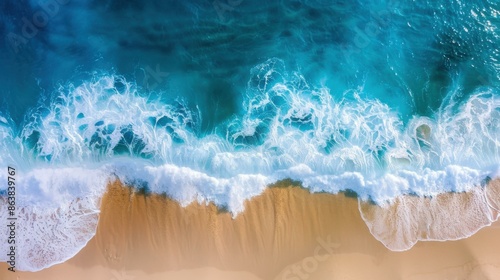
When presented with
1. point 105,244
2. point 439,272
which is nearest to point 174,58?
point 105,244

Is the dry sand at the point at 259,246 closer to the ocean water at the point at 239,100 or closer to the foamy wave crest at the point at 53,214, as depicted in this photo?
the foamy wave crest at the point at 53,214

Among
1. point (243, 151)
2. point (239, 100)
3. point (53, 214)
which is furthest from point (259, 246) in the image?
point (53, 214)

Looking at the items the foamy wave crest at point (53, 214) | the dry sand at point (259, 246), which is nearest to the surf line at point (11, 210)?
the foamy wave crest at point (53, 214)

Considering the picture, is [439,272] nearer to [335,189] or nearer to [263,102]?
[335,189]

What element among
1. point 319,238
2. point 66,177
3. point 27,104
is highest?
A: point 27,104

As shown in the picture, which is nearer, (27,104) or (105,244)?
(105,244)

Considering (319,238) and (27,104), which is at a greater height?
(27,104)

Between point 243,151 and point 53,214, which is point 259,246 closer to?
point 243,151
